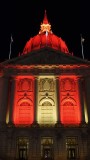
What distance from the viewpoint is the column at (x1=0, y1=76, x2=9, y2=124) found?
36.5 meters

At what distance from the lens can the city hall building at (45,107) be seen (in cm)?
3459

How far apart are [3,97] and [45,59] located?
27.1 feet

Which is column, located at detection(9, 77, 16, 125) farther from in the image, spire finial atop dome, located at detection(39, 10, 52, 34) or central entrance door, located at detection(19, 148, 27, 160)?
spire finial atop dome, located at detection(39, 10, 52, 34)

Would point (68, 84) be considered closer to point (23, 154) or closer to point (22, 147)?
point (22, 147)

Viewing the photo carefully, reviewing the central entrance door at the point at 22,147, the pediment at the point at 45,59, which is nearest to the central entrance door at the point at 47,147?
the central entrance door at the point at 22,147

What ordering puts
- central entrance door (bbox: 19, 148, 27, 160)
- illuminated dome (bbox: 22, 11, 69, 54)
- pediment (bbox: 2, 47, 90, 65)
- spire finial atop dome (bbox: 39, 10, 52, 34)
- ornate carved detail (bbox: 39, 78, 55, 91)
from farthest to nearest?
spire finial atop dome (bbox: 39, 10, 52, 34), illuminated dome (bbox: 22, 11, 69, 54), pediment (bbox: 2, 47, 90, 65), ornate carved detail (bbox: 39, 78, 55, 91), central entrance door (bbox: 19, 148, 27, 160)

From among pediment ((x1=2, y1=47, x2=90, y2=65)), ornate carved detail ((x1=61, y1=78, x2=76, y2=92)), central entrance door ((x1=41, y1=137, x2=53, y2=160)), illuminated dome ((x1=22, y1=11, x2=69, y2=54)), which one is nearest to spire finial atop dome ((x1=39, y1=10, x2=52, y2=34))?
illuminated dome ((x1=22, y1=11, x2=69, y2=54))

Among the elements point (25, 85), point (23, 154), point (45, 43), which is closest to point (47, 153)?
point (23, 154)

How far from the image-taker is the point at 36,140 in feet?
114

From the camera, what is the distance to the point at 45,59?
4056 cm

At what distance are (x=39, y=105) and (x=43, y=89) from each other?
2.51 meters

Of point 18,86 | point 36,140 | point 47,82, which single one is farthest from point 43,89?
point 36,140

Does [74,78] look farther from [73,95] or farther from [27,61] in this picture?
[27,61]

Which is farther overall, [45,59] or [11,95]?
[45,59]
